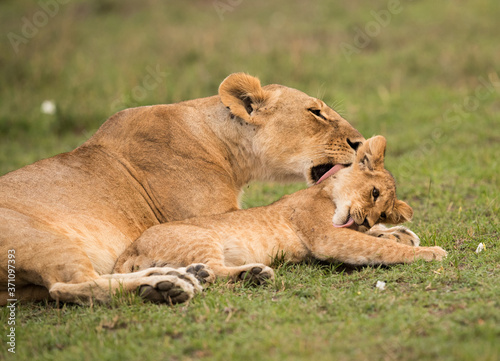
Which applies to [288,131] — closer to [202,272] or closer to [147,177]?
[147,177]

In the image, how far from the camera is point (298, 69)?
402 inches

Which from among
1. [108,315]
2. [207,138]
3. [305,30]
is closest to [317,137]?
[207,138]

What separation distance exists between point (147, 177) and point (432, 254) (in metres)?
1.94

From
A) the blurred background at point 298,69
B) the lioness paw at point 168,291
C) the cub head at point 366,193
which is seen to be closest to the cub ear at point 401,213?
the cub head at point 366,193

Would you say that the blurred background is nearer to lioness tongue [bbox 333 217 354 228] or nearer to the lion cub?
the lion cub

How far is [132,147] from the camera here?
4617 millimetres

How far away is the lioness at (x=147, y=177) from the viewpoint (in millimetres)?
3602

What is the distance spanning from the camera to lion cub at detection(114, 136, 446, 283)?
12.9ft

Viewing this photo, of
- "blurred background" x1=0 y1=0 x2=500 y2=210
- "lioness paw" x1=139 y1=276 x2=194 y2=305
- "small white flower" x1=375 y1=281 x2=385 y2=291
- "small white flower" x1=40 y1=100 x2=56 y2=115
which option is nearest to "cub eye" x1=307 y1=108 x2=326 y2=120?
"blurred background" x1=0 y1=0 x2=500 y2=210

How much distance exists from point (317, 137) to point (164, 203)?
1.21m

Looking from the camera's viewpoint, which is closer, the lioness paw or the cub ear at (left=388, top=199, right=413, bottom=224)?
the lioness paw

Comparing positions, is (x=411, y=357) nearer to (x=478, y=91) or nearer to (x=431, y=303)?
(x=431, y=303)

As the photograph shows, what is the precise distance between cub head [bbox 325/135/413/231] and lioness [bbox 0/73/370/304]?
0.23 m

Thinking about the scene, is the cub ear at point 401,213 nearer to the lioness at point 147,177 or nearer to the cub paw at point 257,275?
the lioness at point 147,177
